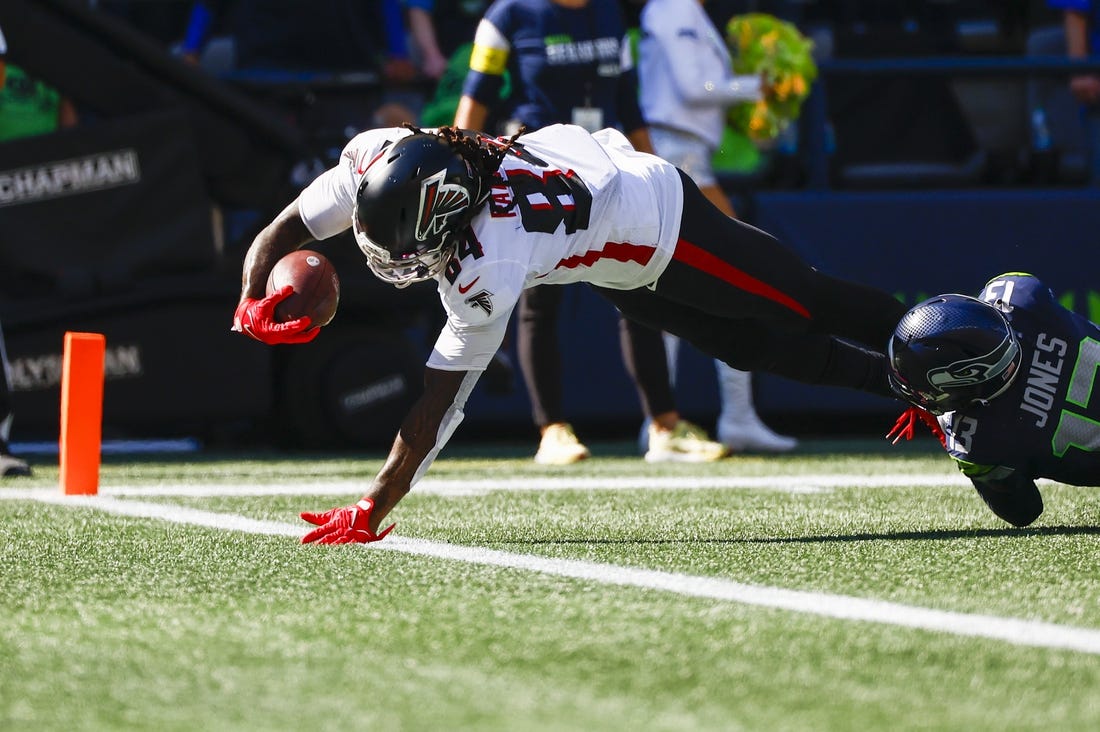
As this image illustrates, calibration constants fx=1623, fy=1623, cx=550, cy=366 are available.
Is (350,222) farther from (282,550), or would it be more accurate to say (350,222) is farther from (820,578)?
(820,578)

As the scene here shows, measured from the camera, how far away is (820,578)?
10.4 feet

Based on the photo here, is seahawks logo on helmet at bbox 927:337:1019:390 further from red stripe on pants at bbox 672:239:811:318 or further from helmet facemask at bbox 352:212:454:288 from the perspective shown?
helmet facemask at bbox 352:212:454:288

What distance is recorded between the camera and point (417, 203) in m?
3.48

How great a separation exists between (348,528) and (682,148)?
3.44 metres

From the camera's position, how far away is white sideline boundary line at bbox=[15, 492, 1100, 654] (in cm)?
255

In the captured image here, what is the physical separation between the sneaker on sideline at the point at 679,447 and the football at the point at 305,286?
2533 millimetres

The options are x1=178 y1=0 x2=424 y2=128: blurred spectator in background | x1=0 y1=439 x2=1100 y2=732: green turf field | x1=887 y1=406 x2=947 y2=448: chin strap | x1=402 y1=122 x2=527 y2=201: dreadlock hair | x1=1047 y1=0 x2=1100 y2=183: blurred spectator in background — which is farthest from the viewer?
x1=178 y1=0 x2=424 y2=128: blurred spectator in background

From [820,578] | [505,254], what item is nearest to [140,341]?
[505,254]

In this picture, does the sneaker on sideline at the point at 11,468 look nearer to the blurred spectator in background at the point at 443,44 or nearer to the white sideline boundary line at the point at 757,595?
the white sideline boundary line at the point at 757,595

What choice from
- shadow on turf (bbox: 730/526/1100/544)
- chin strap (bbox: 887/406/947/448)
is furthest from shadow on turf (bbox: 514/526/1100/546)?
chin strap (bbox: 887/406/947/448)

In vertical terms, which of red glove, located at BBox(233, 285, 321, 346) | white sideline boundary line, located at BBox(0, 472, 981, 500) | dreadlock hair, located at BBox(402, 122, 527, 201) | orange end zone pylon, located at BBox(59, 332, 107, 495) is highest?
dreadlock hair, located at BBox(402, 122, 527, 201)

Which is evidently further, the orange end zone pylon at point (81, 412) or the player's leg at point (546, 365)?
the player's leg at point (546, 365)

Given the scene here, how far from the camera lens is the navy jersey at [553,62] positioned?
5902mm

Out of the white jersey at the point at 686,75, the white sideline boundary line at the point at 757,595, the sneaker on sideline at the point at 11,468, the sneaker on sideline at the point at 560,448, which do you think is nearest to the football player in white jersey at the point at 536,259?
the white sideline boundary line at the point at 757,595
